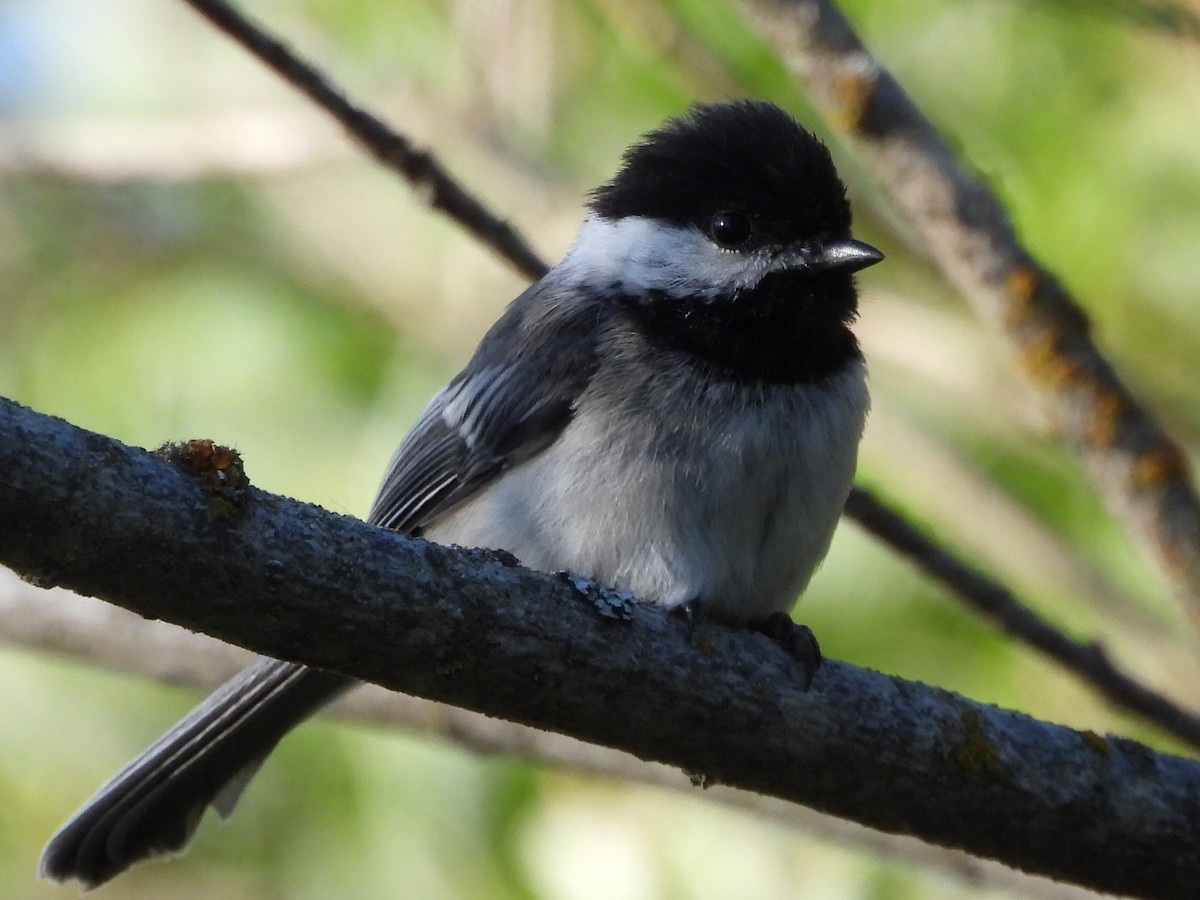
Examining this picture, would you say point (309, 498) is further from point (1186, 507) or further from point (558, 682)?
point (1186, 507)

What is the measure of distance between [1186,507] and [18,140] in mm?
3268

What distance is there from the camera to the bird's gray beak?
121 inches

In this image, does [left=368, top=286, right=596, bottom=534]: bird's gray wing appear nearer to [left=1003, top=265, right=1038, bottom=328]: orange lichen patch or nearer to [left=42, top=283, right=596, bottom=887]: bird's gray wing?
[left=42, top=283, right=596, bottom=887]: bird's gray wing

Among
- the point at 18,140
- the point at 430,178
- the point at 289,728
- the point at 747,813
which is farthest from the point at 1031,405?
the point at 18,140

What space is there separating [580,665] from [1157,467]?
138 centimetres

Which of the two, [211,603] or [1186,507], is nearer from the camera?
[211,603]

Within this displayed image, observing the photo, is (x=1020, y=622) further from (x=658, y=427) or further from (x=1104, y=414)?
(x=658, y=427)

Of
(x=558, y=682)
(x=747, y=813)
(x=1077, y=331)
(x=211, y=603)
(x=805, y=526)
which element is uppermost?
(x=1077, y=331)

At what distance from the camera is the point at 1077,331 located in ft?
9.92

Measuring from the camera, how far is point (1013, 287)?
9.91ft

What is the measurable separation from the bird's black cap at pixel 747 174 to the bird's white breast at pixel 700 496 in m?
0.39

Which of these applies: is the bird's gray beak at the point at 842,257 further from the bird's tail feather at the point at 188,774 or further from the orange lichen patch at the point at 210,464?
the orange lichen patch at the point at 210,464

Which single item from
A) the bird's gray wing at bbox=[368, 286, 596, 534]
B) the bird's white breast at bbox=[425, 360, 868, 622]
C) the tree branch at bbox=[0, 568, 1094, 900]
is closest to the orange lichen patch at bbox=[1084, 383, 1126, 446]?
the bird's white breast at bbox=[425, 360, 868, 622]

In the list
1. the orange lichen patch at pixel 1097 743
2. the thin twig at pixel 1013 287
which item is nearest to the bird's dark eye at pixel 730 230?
the thin twig at pixel 1013 287
